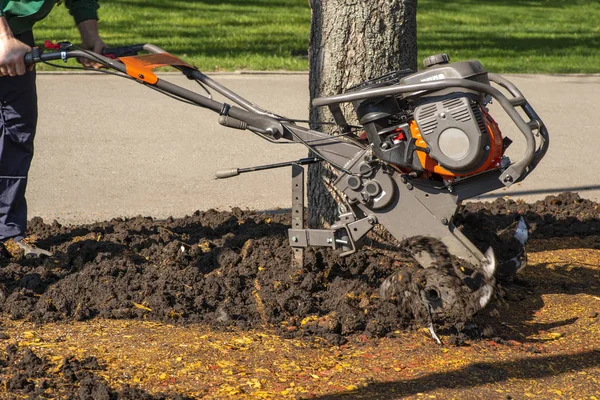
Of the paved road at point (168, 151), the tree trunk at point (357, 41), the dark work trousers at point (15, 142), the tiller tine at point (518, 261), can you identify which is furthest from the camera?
the paved road at point (168, 151)

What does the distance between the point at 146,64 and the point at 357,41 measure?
105cm

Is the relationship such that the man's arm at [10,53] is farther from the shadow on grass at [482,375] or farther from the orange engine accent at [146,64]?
the shadow on grass at [482,375]

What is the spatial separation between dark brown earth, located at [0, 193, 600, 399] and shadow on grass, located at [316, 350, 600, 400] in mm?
191

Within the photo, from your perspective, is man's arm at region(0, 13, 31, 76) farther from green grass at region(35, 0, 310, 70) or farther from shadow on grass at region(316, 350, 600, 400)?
green grass at region(35, 0, 310, 70)

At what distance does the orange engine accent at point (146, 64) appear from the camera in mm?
3635

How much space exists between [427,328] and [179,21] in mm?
11555

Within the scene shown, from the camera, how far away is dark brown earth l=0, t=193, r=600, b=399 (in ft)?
10.8

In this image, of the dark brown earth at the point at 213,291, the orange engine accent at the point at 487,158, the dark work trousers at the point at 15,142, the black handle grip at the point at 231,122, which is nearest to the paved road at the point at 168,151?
the dark work trousers at the point at 15,142

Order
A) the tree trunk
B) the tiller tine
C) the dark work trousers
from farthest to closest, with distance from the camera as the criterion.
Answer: the dark work trousers
the tree trunk
the tiller tine

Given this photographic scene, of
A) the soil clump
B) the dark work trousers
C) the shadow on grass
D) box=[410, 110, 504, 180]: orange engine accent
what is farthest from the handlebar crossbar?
the shadow on grass

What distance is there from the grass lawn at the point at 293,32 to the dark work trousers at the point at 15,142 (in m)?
5.89

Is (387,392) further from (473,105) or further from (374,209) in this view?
(473,105)

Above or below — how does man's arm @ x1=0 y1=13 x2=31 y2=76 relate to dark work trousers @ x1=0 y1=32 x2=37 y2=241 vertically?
above

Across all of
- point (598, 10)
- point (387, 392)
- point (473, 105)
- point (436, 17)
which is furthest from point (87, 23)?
point (598, 10)
